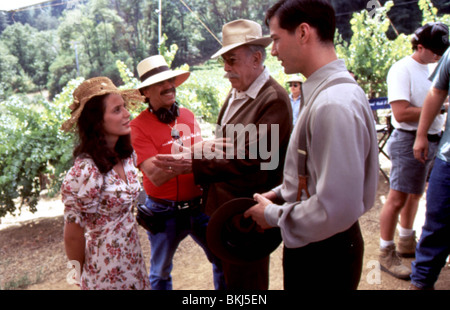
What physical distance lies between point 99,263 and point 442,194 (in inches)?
85.0

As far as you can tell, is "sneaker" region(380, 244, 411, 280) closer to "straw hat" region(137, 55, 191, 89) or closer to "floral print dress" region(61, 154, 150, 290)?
"floral print dress" region(61, 154, 150, 290)

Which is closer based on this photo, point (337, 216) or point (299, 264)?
point (337, 216)

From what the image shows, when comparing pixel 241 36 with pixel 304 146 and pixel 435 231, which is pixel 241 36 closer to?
pixel 304 146

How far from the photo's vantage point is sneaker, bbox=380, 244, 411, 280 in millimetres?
2932

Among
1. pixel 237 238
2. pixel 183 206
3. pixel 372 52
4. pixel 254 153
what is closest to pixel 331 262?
pixel 237 238

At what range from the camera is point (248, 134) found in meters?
1.90

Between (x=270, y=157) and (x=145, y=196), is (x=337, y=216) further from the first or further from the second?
(x=145, y=196)

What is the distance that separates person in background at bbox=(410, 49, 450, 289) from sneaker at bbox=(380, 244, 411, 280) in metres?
0.43

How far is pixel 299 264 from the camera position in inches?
54.3

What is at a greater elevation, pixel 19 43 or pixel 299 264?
pixel 19 43

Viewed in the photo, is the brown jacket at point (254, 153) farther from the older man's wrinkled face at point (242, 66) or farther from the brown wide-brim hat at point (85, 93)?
the brown wide-brim hat at point (85, 93)

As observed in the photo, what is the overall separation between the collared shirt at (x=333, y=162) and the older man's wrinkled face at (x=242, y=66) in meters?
0.78

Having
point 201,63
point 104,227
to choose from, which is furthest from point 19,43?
point 104,227
